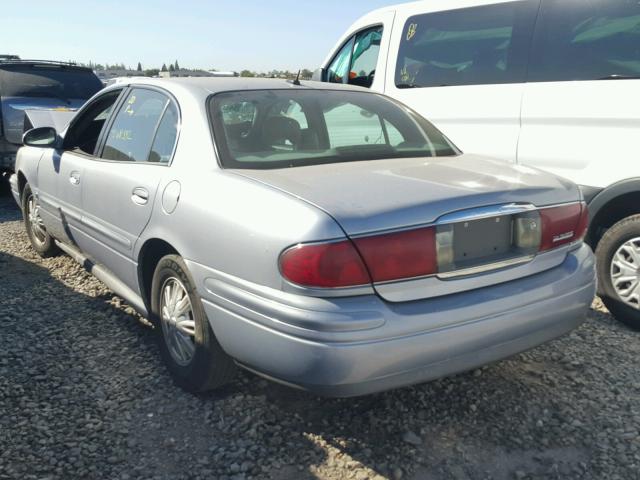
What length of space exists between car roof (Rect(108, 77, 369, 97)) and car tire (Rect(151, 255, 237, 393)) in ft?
3.14

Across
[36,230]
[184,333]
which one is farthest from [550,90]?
[36,230]

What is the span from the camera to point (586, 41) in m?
4.19

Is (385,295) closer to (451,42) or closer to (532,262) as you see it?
(532,262)

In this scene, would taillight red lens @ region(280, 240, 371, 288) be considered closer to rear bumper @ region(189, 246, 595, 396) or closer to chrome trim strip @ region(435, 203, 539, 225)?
rear bumper @ region(189, 246, 595, 396)

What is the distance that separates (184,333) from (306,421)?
733mm

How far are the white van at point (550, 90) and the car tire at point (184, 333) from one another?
2.68 meters

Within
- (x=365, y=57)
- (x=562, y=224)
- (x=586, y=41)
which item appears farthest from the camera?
(x=365, y=57)

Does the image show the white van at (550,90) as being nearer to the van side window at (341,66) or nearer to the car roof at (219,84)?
the van side window at (341,66)

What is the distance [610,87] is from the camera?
401cm

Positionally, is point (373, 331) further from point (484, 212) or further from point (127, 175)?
point (127, 175)

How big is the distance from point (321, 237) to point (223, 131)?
3.45 feet

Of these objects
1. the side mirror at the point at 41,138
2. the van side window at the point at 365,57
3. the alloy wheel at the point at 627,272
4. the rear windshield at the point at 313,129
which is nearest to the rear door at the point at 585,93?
the alloy wheel at the point at 627,272

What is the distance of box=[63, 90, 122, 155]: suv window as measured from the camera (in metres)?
4.37

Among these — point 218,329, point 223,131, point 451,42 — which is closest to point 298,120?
point 223,131
